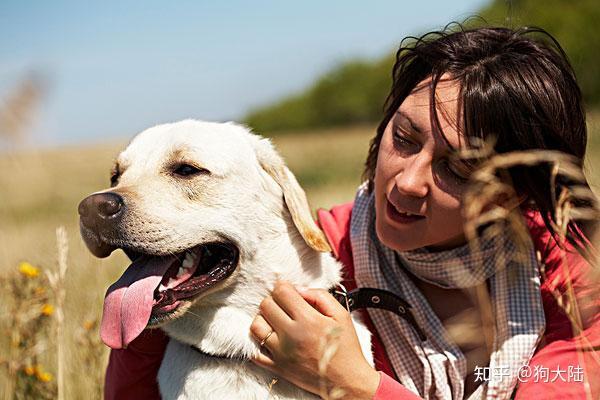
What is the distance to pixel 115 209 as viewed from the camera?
7.93 feet

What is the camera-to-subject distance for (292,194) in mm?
2814

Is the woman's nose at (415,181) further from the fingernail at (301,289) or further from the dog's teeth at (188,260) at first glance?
the dog's teeth at (188,260)

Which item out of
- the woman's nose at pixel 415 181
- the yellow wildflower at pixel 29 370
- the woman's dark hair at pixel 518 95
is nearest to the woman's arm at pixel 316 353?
the woman's nose at pixel 415 181

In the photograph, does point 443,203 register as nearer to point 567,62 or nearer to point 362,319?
point 362,319

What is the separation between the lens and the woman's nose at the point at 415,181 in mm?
2580

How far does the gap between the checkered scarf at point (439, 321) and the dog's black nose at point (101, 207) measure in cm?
114

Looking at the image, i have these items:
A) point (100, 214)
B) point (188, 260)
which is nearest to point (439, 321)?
point (188, 260)

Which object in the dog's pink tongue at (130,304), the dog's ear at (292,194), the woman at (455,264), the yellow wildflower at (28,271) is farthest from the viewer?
the yellow wildflower at (28,271)

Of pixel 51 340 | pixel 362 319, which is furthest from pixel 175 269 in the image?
pixel 51 340

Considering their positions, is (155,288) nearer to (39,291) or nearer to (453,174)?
(39,291)

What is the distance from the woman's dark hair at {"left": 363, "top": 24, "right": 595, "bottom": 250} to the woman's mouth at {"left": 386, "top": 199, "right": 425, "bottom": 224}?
0.38 metres

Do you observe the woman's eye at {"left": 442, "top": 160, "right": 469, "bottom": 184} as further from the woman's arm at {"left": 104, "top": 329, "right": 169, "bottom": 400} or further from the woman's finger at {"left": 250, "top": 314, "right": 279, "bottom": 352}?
the woman's arm at {"left": 104, "top": 329, "right": 169, "bottom": 400}

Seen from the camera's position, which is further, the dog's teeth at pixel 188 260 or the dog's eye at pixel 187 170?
the dog's eye at pixel 187 170

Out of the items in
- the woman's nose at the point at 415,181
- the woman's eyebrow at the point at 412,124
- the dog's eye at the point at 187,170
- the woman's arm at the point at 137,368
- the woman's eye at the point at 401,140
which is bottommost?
the woman's arm at the point at 137,368
